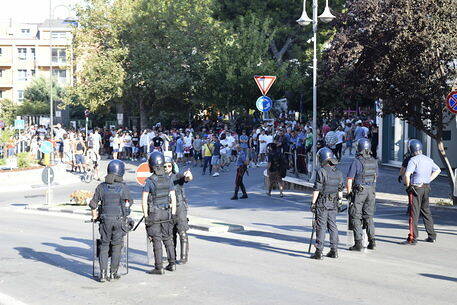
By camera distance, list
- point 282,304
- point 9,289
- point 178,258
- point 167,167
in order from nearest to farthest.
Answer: point 282,304 < point 9,289 < point 167,167 < point 178,258

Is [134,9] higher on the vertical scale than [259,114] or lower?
higher

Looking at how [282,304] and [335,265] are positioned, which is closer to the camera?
[282,304]

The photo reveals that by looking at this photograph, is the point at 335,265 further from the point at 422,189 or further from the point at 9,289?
the point at 9,289

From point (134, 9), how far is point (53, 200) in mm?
27112

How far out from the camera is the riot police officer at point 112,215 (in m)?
8.80

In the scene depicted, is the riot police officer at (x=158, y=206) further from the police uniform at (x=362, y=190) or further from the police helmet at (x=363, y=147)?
the police helmet at (x=363, y=147)

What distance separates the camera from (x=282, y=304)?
7.55 m

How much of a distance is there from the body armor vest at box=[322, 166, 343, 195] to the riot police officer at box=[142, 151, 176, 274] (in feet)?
7.96

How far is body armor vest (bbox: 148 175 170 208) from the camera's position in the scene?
9211mm

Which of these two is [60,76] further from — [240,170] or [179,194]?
[179,194]

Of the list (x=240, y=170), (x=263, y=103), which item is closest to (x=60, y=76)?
(x=263, y=103)

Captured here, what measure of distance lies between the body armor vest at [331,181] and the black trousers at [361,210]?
0.73m

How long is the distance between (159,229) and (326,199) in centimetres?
268

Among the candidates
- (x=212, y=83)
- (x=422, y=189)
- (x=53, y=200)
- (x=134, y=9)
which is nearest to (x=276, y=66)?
(x=212, y=83)
